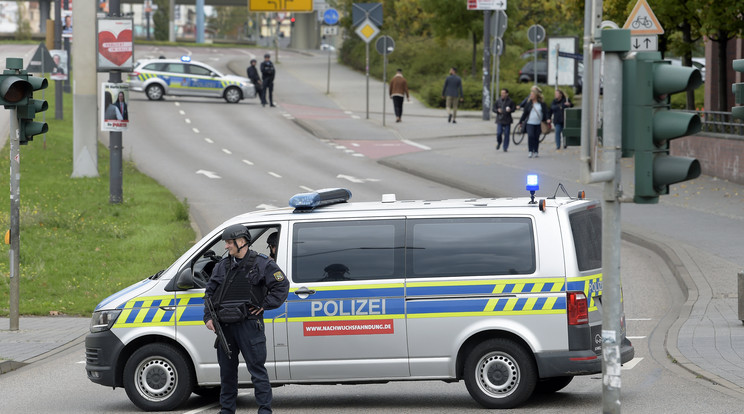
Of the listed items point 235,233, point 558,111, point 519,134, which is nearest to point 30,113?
point 235,233

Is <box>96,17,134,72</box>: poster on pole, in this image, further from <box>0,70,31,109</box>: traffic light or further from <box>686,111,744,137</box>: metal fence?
<box>686,111,744,137</box>: metal fence

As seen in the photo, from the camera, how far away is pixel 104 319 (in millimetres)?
10875

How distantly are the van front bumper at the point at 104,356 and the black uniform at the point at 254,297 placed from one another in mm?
1708

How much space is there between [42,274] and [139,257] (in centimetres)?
167

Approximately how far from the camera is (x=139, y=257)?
64.5ft

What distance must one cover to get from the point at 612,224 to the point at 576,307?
3.18 m

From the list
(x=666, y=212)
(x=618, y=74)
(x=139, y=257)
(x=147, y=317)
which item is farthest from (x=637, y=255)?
(x=618, y=74)

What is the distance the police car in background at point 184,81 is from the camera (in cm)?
4538

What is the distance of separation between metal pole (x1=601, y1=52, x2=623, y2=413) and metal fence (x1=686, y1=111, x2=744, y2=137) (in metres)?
20.2

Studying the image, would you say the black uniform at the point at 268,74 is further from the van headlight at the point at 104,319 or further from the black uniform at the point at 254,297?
the black uniform at the point at 254,297

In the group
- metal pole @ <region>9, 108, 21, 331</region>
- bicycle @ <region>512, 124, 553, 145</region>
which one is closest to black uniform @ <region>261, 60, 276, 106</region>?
bicycle @ <region>512, 124, 553, 145</region>

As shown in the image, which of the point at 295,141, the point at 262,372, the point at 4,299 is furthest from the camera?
the point at 295,141

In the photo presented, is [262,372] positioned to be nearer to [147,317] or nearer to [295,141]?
[147,317]

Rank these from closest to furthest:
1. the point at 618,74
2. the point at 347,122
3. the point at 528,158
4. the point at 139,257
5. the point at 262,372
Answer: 1. the point at 618,74
2. the point at 262,372
3. the point at 139,257
4. the point at 528,158
5. the point at 347,122
